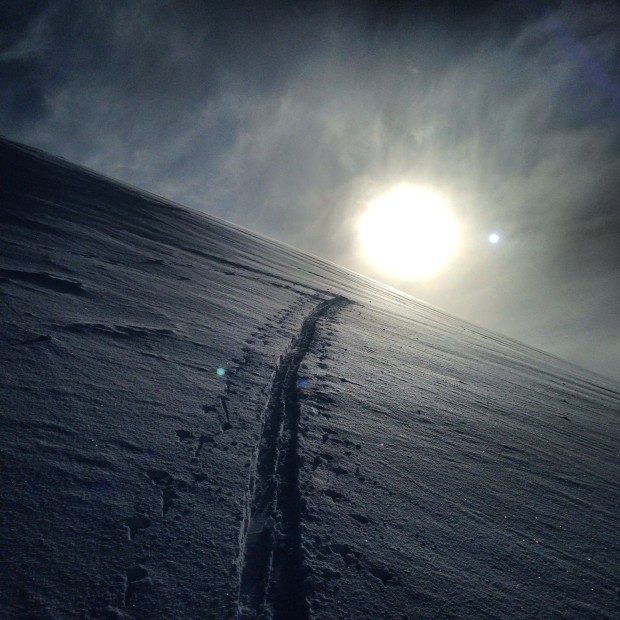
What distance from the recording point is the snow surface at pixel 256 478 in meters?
1.11

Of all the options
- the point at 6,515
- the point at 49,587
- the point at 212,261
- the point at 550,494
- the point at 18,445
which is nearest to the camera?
the point at 49,587

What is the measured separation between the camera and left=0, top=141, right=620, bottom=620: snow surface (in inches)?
43.7

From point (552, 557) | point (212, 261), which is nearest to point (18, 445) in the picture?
point (552, 557)

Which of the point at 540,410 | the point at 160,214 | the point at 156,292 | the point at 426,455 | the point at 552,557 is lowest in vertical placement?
the point at 552,557

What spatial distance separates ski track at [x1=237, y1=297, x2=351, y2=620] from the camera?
112cm

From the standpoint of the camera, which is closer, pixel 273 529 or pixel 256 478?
pixel 273 529

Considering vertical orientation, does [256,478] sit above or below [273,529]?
above

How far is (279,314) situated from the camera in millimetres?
4613

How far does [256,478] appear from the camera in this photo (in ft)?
5.25

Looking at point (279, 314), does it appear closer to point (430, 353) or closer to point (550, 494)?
point (430, 353)

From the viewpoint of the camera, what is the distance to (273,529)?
54.1 inches

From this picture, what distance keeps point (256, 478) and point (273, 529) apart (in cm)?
26

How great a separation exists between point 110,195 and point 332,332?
768cm

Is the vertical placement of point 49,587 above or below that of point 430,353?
below
